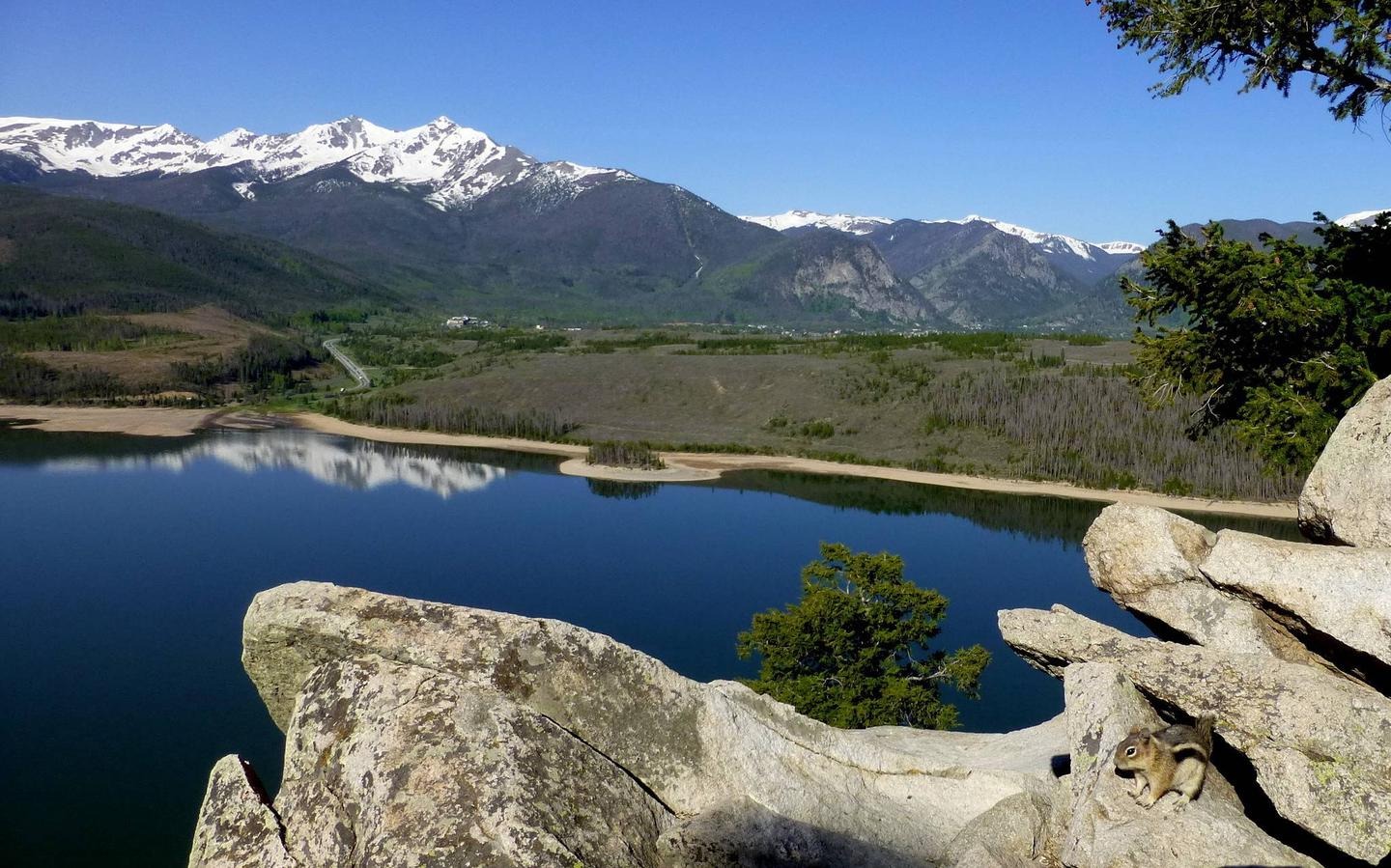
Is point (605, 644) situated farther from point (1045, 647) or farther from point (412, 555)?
point (412, 555)

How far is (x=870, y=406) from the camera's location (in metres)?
138

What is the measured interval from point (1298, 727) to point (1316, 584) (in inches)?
80.5

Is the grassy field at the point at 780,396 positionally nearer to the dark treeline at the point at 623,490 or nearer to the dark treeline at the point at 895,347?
the dark treeline at the point at 895,347

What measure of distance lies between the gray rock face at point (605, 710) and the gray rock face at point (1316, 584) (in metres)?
3.30

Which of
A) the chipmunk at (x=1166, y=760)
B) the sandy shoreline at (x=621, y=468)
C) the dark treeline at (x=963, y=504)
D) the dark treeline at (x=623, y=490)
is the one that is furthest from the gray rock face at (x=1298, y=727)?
the dark treeline at (x=623, y=490)

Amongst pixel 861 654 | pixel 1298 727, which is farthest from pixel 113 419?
pixel 1298 727

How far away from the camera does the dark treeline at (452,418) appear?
143m

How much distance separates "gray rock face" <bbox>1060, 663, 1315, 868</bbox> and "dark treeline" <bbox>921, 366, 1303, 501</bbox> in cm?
8690

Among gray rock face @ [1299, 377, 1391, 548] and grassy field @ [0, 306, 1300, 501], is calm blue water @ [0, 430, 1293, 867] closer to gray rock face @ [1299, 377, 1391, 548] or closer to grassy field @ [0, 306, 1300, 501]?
grassy field @ [0, 306, 1300, 501]

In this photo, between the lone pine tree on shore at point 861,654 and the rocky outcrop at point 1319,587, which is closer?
the rocky outcrop at point 1319,587

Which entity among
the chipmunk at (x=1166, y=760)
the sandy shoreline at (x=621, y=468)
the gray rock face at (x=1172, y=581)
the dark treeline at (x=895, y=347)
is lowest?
the sandy shoreline at (x=621, y=468)

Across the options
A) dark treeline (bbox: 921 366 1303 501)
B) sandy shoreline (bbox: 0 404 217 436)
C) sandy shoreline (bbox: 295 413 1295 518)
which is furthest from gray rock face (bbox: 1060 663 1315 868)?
sandy shoreline (bbox: 0 404 217 436)

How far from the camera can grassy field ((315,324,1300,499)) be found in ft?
355

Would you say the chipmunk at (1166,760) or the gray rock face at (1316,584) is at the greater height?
the gray rock face at (1316,584)
